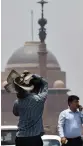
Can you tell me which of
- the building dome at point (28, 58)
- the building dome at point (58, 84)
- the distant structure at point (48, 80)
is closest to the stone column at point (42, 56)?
the distant structure at point (48, 80)

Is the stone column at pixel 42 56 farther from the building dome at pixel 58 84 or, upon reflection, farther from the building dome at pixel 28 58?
the building dome at pixel 28 58

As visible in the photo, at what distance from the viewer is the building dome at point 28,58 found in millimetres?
80562

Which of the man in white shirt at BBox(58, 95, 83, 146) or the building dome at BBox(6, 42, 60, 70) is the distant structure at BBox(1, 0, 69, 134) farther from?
the man in white shirt at BBox(58, 95, 83, 146)

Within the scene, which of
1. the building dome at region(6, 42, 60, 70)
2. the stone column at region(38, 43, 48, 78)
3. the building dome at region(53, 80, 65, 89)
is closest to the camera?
the stone column at region(38, 43, 48, 78)

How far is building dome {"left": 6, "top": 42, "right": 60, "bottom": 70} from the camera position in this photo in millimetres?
80562

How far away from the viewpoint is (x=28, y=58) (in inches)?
3196

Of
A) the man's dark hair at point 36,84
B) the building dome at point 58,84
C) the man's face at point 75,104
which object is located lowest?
the building dome at point 58,84

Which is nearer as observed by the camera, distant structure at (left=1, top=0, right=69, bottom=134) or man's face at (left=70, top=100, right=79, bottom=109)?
man's face at (left=70, top=100, right=79, bottom=109)

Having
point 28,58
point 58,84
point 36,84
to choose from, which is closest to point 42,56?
point 58,84

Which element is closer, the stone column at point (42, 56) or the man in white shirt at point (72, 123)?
the man in white shirt at point (72, 123)

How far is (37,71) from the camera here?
252 feet

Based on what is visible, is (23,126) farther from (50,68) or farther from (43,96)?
(50,68)

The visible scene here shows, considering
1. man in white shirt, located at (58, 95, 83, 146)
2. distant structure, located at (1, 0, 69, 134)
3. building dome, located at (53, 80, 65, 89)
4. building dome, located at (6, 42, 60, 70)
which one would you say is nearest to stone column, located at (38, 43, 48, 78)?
distant structure, located at (1, 0, 69, 134)

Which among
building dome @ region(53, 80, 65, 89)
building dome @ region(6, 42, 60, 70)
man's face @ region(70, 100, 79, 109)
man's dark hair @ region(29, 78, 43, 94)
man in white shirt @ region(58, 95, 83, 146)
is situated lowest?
building dome @ region(53, 80, 65, 89)
